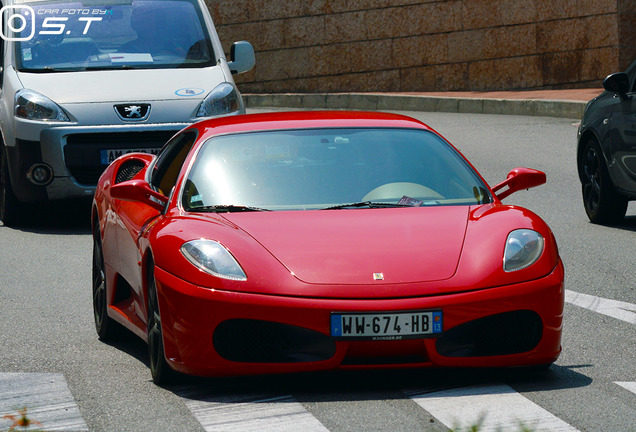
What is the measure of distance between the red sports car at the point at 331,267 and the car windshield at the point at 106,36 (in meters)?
5.99

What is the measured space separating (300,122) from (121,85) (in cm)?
542

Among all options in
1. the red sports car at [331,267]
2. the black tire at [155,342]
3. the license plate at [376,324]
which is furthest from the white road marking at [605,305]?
the black tire at [155,342]

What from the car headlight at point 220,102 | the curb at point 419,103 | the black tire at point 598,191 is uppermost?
the car headlight at point 220,102

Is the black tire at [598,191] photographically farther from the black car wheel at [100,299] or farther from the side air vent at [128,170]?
the black car wheel at [100,299]

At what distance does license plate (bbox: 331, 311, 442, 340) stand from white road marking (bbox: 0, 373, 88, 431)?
1.02 meters

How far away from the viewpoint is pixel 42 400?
17.7ft

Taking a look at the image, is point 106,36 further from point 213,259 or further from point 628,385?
point 628,385

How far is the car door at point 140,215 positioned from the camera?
20.0 ft

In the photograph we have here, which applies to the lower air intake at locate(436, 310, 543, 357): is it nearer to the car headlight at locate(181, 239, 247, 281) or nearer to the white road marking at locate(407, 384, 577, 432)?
the white road marking at locate(407, 384, 577, 432)

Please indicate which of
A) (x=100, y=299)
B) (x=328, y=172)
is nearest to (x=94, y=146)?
(x=100, y=299)

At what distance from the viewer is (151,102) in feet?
38.5

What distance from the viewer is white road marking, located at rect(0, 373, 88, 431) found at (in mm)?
4980

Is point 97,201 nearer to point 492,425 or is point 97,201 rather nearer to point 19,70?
point 492,425

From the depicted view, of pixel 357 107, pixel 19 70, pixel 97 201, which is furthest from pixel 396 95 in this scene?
pixel 97 201
